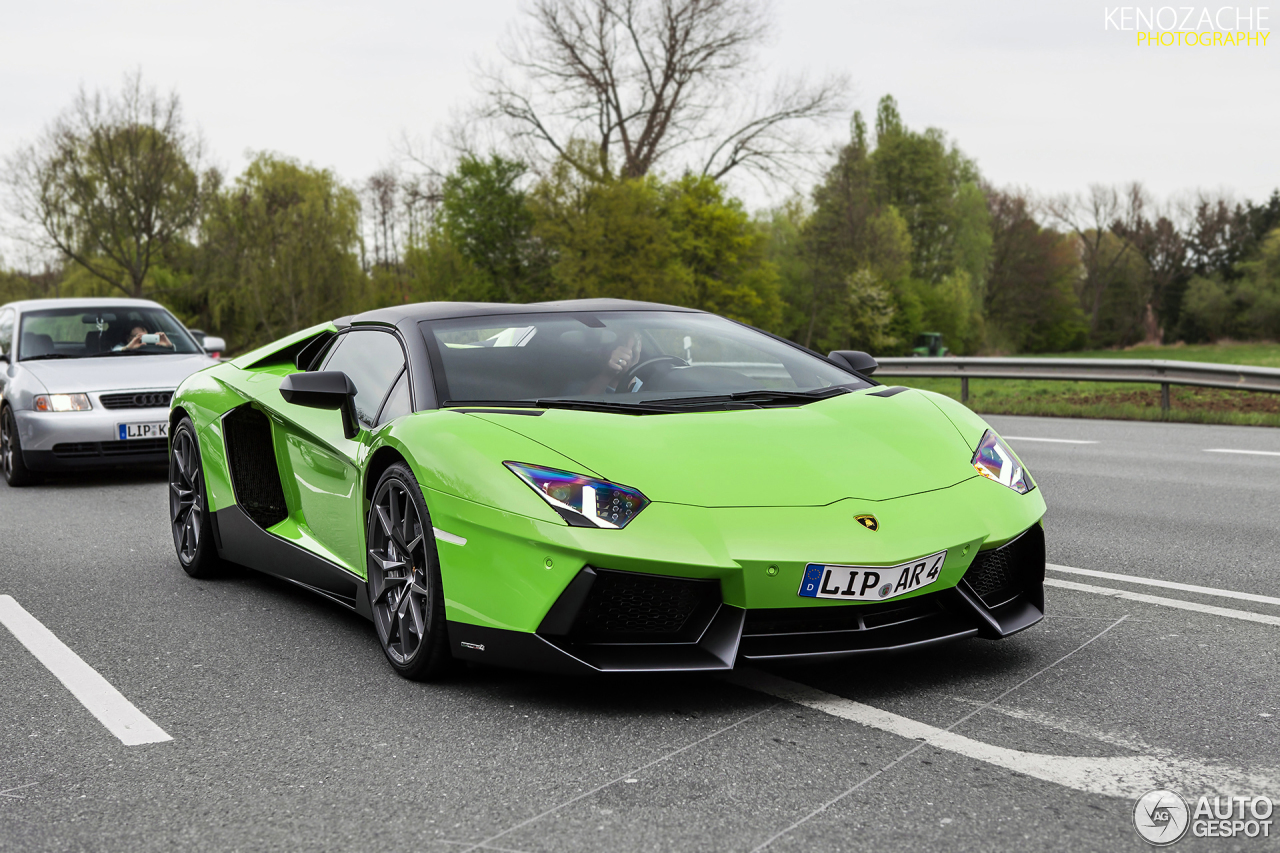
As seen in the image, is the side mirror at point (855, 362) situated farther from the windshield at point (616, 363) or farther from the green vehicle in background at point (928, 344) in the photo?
the green vehicle in background at point (928, 344)

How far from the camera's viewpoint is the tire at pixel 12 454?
9508mm

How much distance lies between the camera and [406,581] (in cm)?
389

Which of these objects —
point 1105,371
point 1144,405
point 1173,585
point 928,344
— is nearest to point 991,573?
point 1173,585

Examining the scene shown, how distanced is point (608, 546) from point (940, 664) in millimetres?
1250

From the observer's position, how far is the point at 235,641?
450 centimetres

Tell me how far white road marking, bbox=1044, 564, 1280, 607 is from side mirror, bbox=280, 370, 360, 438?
3.16 meters

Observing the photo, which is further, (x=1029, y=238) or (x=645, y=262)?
(x=1029, y=238)

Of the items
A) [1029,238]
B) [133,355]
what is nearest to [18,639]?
[133,355]

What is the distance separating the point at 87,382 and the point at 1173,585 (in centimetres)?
816

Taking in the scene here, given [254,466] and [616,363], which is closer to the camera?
[616,363]

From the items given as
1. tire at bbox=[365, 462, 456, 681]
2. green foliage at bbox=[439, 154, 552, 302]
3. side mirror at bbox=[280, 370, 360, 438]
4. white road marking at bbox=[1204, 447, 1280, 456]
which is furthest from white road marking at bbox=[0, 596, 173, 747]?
green foliage at bbox=[439, 154, 552, 302]

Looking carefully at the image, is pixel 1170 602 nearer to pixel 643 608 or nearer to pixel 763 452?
pixel 763 452

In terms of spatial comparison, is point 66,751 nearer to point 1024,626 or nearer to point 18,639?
point 18,639

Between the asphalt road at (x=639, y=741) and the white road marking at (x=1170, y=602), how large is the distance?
0.07 feet
